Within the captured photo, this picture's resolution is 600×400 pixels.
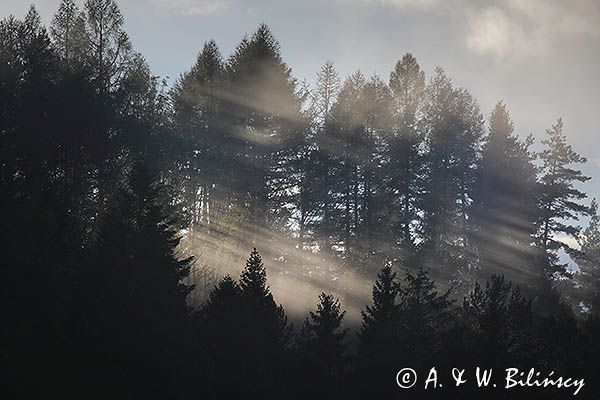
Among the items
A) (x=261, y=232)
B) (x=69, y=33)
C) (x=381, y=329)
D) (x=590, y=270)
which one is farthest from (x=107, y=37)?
(x=590, y=270)

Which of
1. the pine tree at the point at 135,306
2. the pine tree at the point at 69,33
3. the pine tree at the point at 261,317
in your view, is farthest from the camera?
the pine tree at the point at 69,33

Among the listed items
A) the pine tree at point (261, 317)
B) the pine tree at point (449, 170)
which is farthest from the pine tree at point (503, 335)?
the pine tree at point (449, 170)

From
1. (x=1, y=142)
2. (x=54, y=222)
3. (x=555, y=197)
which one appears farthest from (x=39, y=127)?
(x=555, y=197)

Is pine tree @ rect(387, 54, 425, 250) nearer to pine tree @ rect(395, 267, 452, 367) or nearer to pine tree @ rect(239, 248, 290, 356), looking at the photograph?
pine tree @ rect(395, 267, 452, 367)

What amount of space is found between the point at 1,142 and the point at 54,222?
473cm

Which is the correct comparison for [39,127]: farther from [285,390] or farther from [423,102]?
[423,102]

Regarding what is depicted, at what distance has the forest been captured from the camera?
18094 millimetres

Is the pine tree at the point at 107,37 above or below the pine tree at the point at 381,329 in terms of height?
above

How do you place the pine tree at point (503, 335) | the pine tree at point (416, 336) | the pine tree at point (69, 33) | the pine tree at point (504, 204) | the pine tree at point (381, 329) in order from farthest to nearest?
the pine tree at point (504, 204), the pine tree at point (69, 33), the pine tree at point (416, 336), the pine tree at point (381, 329), the pine tree at point (503, 335)

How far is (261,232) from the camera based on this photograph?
37.4 m

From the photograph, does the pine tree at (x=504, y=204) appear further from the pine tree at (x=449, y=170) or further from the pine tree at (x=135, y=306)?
the pine tree at (x=135, y=306)

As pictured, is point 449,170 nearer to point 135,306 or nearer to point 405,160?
point 405,160

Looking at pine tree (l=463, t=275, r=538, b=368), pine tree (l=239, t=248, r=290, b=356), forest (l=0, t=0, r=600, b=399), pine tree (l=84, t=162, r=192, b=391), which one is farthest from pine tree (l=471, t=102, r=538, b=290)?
pine tree (l=84, t=162, r=192, b=391)

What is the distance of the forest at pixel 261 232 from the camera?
18.1 m
